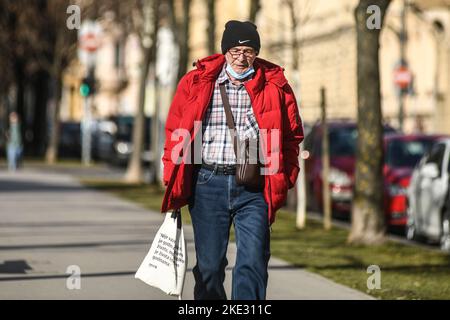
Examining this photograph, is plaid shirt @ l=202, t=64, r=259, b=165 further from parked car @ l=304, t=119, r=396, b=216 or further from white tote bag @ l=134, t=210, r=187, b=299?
parked car @ l=304, t=119, r=396, b=216

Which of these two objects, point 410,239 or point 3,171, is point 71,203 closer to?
point 410,239

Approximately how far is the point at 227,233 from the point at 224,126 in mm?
625

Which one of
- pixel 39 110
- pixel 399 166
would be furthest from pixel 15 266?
pixel 39 110

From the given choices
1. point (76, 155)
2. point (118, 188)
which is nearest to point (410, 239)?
point (118, 188)

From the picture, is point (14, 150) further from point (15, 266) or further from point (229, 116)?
point (229, 116)

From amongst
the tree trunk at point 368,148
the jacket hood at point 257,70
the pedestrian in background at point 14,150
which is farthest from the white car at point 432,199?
the pedestrian in background at point 14,150

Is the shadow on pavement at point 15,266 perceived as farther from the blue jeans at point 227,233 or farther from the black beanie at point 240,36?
the black beanie at point 240,36

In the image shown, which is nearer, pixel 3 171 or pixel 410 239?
pixel 410 239

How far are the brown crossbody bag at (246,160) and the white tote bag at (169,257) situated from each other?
1.58 feet

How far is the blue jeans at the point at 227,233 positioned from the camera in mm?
8359

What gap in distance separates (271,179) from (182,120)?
0.60m

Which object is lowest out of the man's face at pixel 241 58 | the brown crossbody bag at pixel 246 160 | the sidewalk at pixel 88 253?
the sidewalk at pixel 88 253

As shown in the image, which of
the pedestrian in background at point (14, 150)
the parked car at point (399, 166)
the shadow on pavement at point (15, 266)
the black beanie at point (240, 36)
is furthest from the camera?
the pedestrian in background at point (14, 150)
